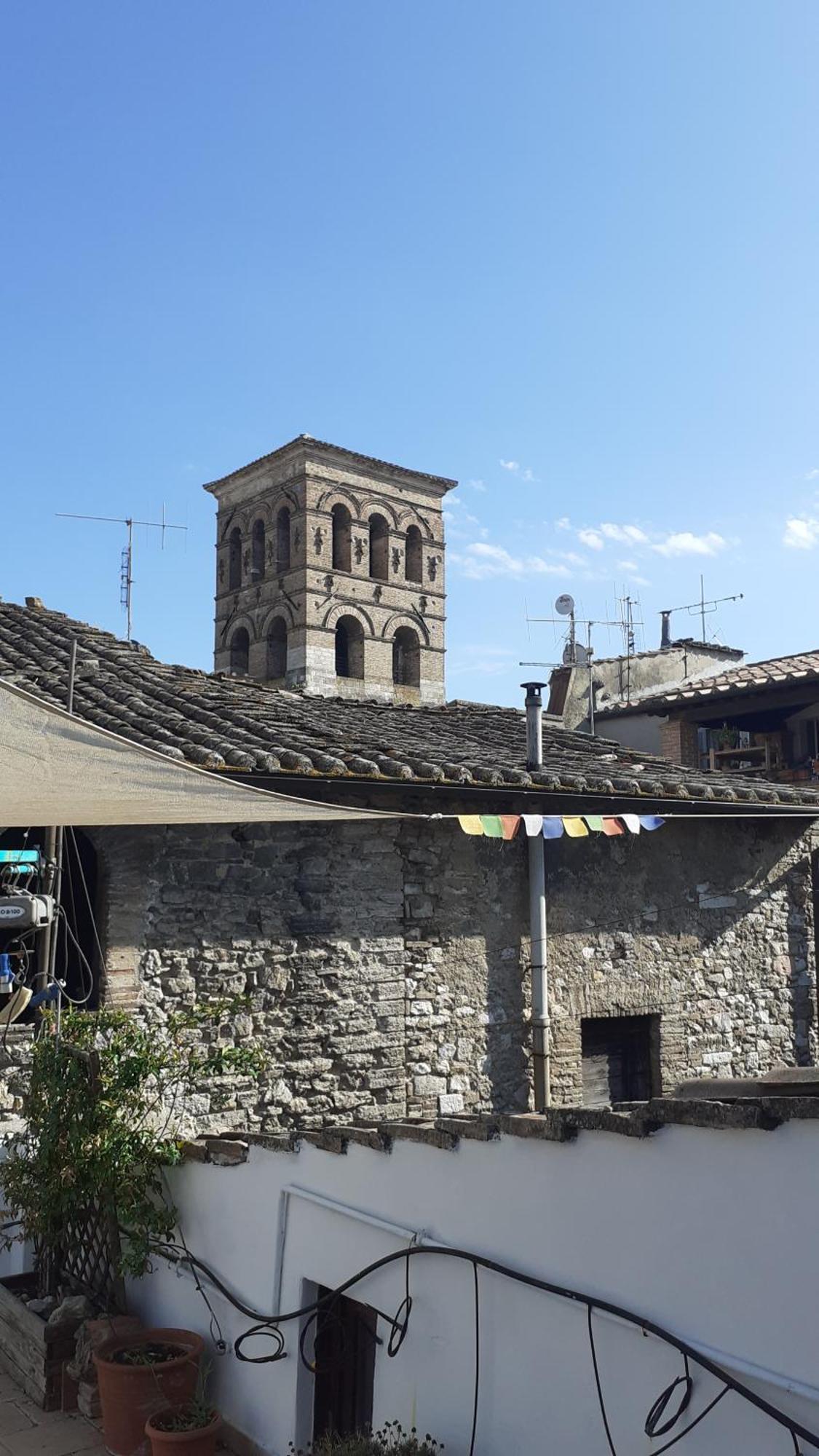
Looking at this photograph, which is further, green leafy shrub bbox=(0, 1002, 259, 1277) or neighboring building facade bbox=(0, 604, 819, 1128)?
neighboring building facade bbox=(0, 604, 819, 1128)

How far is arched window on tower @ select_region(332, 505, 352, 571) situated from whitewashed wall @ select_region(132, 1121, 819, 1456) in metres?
32.2

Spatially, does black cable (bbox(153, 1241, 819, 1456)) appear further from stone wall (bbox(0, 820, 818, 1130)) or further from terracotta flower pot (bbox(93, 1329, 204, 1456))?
stone wall (bbox(0, 820, 818, 1130))

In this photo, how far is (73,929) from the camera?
260 inches

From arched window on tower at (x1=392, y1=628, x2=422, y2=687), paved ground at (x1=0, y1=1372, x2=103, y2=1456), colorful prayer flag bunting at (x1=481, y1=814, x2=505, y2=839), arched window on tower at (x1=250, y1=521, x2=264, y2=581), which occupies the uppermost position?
arched window on tower at (x1=250, y1=521, x2=264, y2=581)

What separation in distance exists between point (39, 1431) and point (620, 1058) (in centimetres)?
560

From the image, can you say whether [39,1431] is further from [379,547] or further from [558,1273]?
[379,547]

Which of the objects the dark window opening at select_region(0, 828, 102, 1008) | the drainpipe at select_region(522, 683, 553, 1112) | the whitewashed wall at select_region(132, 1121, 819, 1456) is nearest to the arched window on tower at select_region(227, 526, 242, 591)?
the drainpipe at select_region(522, 683, 553, 1112)

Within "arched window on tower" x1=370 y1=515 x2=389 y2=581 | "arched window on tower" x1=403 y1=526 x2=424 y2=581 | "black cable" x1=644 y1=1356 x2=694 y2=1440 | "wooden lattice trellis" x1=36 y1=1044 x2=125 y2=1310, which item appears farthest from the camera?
"arched window on tower" x1=403 y1=526 x2=424 y2=581

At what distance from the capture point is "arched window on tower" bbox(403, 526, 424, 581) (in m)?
37.6

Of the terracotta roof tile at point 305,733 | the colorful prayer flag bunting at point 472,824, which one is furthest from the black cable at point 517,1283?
the colorful prayer flag bunting at point 472,824

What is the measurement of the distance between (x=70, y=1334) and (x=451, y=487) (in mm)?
35561

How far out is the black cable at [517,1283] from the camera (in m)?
2.74

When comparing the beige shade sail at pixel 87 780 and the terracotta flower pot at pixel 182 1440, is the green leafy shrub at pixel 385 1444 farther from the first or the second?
the beige shade sail at pixel 87 780

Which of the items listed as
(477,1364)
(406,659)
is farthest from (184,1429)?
(406,659)
